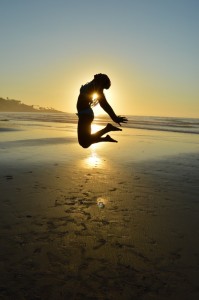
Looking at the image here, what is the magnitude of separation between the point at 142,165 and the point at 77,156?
3449 mm

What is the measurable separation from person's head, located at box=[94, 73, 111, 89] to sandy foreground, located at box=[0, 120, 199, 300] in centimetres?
265

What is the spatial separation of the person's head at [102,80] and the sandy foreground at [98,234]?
2.65 metres

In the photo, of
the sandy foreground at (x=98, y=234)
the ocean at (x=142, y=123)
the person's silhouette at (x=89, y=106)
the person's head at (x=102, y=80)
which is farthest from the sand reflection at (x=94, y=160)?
the ocean at (x=142, y=123)

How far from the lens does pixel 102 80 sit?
7.12m

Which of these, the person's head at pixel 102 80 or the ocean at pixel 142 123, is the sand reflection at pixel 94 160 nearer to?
the person's head at pixel 102 80

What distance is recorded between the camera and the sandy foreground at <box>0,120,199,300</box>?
423cm

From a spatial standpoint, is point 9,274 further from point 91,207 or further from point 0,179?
point 0,179

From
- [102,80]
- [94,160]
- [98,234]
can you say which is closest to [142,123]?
[94,160]

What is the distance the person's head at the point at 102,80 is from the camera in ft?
23.3

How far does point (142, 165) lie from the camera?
1257 cm

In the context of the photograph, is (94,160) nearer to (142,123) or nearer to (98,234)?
(98,234)

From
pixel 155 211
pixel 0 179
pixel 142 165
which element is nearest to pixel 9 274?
pixel 155 211

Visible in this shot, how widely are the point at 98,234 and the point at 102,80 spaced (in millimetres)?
3280

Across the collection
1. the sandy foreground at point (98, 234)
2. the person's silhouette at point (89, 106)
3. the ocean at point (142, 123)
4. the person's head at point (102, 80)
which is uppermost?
the ocean at point (142, 123)
